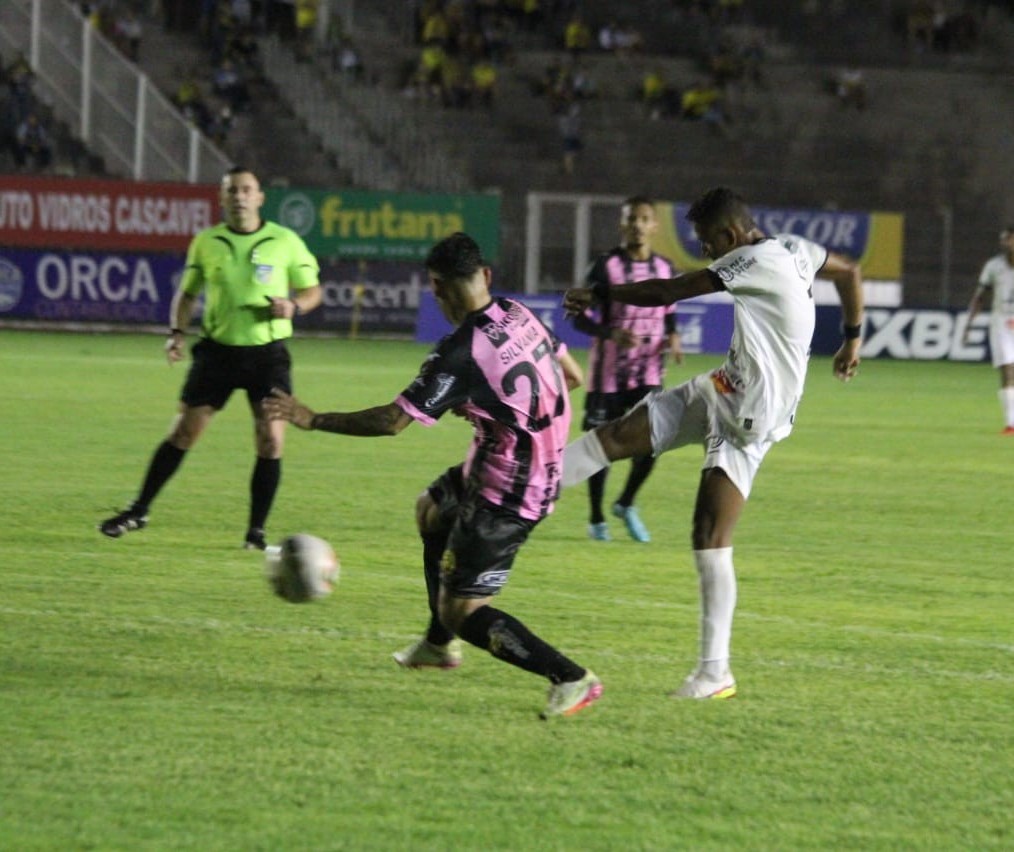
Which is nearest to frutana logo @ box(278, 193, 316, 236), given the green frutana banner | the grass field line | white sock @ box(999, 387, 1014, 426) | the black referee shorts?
the green frutana banner

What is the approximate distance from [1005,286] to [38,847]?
56.8 ft

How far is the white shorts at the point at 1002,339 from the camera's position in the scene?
803 inches

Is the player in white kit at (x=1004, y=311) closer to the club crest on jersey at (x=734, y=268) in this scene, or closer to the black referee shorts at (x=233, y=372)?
the black referee shorts at (x=233, y=372)

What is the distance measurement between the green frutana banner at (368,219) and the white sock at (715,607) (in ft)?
92.4

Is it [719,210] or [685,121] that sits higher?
[719,210]

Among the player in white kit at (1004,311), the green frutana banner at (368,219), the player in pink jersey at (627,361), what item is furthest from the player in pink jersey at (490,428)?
the green frutana banner at (368,219)

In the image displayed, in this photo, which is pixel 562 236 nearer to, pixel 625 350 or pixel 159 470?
pixel 625 350

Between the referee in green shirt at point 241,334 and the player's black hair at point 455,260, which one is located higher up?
the player's black hair at point 455,260

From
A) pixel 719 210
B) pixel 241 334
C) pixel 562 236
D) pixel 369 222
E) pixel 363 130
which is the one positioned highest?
pixel 719 210

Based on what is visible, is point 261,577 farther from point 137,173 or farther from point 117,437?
point 137,173

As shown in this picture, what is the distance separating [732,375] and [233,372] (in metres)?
4.09

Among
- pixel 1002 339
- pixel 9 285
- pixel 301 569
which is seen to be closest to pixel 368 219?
pixel 9 285

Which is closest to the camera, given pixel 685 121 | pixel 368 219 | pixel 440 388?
pixel 440 388

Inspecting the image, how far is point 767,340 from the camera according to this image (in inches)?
295
